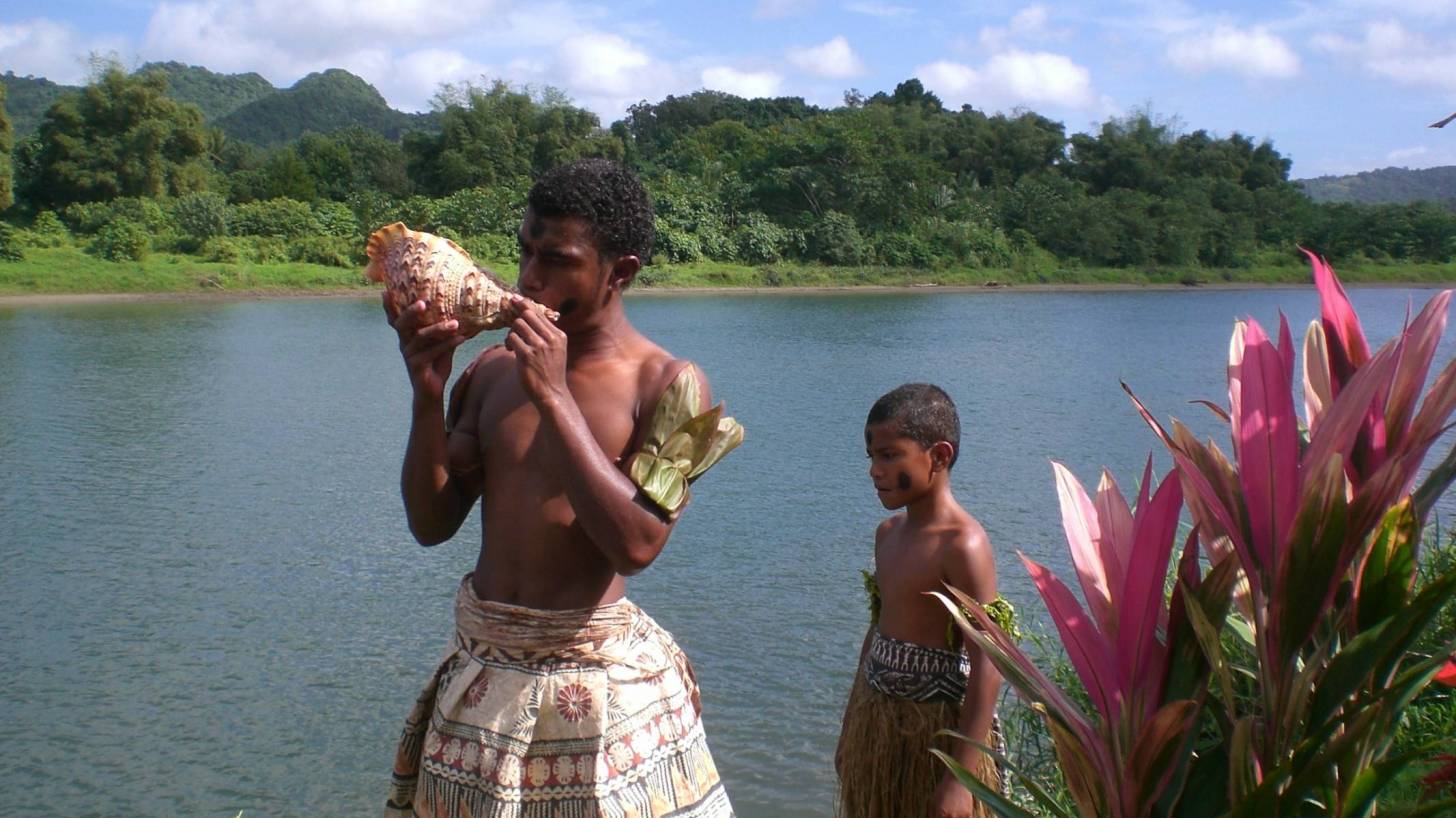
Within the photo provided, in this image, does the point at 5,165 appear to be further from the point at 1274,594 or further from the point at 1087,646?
the point at 1274,594

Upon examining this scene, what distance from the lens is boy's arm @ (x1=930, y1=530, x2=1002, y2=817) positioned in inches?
92.7

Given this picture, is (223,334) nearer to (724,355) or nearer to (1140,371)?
(724,355)

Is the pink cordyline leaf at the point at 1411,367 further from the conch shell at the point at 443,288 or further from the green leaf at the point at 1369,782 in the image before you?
the conch shell at the point at 443,288

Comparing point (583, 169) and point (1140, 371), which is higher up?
point (583, 169)

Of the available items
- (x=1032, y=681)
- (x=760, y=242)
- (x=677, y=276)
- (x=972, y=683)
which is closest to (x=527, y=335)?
(x=1032, y=681)

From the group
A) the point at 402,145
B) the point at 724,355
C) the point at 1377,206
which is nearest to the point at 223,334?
the point at 724,355

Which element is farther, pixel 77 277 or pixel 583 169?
pixel 77 277

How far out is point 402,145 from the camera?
42.5 metres

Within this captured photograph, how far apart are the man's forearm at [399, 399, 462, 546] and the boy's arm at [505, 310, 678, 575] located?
0.19 metres

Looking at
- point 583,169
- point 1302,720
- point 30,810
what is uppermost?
point 583,169

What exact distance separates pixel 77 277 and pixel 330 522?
21.5 meters

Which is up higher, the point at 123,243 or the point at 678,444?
the point at 678,444

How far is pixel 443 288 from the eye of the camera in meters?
1.92

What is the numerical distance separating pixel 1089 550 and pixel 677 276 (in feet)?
105
